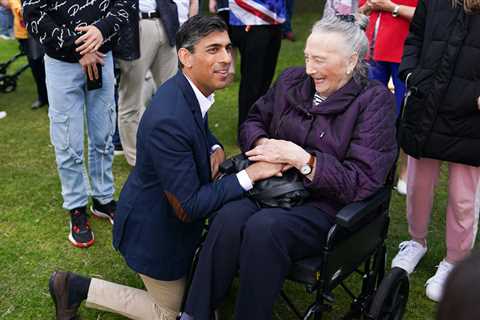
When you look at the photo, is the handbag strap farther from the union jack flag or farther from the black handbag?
the union jack flag

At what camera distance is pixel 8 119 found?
6.14 m

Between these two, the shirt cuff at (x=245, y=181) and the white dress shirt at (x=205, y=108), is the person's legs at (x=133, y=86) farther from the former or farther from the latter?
the shirt cuff at (x=245, y=181)

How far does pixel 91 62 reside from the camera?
11.0ft

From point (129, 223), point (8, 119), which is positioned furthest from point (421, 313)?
point (8, 119)

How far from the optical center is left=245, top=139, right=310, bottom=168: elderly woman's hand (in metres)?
2.58

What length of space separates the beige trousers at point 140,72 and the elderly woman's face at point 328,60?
1.96 metres

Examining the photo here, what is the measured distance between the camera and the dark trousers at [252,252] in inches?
94.1

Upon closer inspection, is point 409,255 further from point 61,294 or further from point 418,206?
point 61,294

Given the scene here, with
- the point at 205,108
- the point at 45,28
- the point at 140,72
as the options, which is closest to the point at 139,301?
the point at 205,108

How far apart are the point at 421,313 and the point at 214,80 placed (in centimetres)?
169

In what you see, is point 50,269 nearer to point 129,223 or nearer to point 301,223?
point 129,223

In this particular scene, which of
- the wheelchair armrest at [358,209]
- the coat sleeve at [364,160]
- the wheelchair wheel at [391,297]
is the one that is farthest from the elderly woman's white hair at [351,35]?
the wheelchair wheel at [391,297]

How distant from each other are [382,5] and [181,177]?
7.00 feet

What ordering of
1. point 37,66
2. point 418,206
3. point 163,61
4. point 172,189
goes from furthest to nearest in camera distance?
point 37,66 → point 163,61 → point 418,206 → point 172,189
